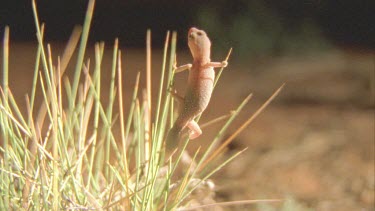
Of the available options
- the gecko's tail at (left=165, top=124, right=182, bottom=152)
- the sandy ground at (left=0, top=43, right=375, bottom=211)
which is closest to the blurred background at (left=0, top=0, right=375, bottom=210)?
the sandy ground at (left=0, top=43, right=375, bottom=211)

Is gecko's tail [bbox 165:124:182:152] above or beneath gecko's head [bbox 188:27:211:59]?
beneath

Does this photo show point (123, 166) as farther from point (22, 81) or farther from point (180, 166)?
point (22, 81)

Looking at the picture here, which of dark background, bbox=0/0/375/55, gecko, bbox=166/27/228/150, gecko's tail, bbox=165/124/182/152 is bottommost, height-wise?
dark background, bbox=0/0/375/55

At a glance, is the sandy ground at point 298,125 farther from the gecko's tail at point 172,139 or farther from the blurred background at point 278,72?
the gecko's tail at point 172,139

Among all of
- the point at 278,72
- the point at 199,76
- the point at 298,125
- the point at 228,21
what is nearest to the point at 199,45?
the point at 199,76

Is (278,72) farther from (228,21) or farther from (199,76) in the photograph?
(199,76)

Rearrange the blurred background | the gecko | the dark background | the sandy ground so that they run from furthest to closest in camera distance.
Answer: the dark background < the blurred background < the sandy ground < the gecko

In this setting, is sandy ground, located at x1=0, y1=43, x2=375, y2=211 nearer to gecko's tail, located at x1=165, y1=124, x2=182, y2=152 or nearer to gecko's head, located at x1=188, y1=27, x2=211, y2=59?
gecko's tail, located at x1=165, y1=124, x2=182, y2=152

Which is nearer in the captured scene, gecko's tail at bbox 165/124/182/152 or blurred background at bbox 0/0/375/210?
gecko's tail at bbox 165/124/182/152
